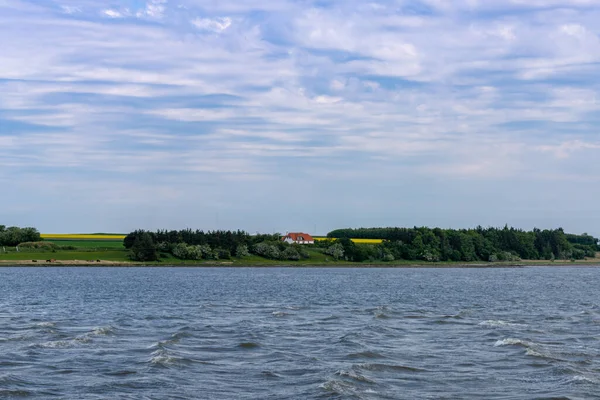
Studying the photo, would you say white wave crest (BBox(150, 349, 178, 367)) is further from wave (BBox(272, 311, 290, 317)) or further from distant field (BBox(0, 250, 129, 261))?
distant field (BBox(0, 250, 129, 261))

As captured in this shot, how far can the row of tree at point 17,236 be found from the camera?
192 meters

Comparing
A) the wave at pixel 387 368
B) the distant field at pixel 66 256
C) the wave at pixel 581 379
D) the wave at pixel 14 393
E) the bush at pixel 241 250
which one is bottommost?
the wave at pixel 14 393

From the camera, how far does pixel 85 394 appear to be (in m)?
24.7

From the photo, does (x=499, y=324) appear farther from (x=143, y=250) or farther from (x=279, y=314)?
(x=143, y=250)

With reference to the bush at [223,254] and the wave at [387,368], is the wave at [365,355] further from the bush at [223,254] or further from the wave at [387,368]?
the bush at [223,254]

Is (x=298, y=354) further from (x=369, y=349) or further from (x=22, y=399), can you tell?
(x=22, y=399)

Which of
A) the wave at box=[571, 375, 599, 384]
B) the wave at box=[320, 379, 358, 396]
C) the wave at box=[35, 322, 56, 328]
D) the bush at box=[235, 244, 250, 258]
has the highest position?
the bush at box=[235, 244, 250, 258]

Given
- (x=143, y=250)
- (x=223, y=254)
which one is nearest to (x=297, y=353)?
(x=143, y=250)

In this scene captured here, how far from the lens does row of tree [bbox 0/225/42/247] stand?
192 metres

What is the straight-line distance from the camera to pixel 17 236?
193500 millimetres

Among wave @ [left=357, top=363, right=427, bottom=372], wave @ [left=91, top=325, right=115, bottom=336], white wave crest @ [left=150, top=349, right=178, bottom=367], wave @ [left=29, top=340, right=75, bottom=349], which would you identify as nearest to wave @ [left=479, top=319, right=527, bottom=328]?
wave @ [left=357, top=363, right=427, bottom=372]

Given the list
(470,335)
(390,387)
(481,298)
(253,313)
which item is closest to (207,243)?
(481,298)

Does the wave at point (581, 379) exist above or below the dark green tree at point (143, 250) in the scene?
below

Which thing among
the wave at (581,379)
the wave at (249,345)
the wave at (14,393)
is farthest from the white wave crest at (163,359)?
the wave at (581,379)
